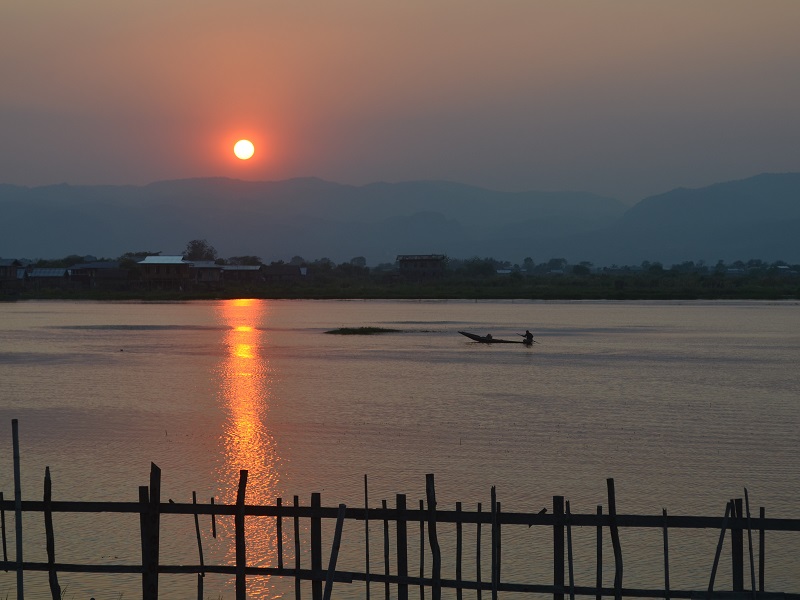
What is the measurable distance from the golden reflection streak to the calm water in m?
0.10

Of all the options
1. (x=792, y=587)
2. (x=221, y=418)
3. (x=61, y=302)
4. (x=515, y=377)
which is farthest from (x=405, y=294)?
(x=792, y=587)

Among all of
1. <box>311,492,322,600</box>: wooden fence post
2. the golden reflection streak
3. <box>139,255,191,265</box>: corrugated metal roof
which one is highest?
<box>139,255,191,265</box>: corrugated metal roof

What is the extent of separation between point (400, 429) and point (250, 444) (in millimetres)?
4236

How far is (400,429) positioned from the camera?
1057 inches

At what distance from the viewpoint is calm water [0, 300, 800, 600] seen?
1591 cm

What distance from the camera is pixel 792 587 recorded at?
546 inches

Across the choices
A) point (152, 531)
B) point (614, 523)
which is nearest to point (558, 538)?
point (614, 523)

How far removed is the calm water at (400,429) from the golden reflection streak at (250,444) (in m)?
0.10

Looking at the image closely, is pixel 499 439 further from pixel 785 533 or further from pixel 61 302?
pixel 61 302

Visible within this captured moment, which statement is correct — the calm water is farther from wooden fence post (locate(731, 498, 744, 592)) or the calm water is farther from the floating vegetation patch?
wooden fence post (locate(731, 498, 744, 592))

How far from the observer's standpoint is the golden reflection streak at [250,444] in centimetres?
1577

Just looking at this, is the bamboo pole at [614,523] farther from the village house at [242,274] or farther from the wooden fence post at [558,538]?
the village house at [242,274]

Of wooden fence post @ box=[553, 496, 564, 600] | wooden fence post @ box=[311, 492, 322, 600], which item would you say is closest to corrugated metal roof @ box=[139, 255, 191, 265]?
wooden fence post @ box=[311, 492, 322, 600]

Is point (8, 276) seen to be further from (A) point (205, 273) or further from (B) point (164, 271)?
(A) point (205, 273)
